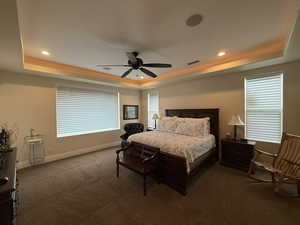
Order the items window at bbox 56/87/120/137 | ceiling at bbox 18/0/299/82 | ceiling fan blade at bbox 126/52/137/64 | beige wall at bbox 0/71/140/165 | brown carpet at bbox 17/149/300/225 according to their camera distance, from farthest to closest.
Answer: window at bbox 56/87/120/137, beige wall at bbox 0/71/140/165, ceiling fan blade at bbox 126/52/137/64, brown carpet at bbox 17/149/300/225, ceiling at bbox 18/0/299/82

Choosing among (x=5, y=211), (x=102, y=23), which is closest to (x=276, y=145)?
(x=102, y=23)

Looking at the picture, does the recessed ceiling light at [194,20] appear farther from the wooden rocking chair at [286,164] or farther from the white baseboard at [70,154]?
the white baseboard at [70,154]

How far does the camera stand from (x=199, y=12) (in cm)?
178

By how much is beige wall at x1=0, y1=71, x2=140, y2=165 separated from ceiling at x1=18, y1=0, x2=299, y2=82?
941 millimetres

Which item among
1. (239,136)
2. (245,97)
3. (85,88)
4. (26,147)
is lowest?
(26,147)

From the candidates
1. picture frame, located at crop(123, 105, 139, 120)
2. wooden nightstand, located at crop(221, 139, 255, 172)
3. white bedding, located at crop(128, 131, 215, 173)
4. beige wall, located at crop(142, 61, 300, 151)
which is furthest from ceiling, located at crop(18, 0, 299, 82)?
picture frame, located at crop(123, 105, 139, 120)

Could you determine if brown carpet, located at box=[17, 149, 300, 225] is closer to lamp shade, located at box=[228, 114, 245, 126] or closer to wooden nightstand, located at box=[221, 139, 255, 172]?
wooden nightstand, located at box=[221, 139, 255, 172]

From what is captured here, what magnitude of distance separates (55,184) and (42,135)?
5.91 ft

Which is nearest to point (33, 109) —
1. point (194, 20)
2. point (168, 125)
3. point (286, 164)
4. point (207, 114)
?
point (168, 125)

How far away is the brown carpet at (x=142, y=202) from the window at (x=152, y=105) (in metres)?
3.30

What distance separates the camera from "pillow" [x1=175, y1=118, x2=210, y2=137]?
11.4 ft

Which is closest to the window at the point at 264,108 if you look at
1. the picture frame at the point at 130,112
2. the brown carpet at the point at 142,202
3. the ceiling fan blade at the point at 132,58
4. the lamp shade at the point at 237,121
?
the lamp shade at the point at 237,121

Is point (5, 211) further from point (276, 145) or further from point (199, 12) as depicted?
point (276, 145)

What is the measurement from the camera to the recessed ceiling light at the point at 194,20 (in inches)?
72.8
